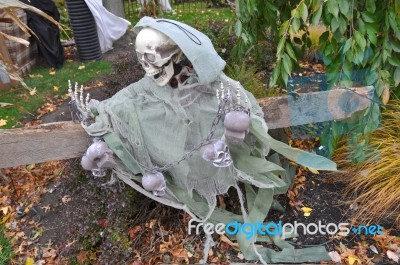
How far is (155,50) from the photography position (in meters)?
1.53

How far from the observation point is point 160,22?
1562 mm

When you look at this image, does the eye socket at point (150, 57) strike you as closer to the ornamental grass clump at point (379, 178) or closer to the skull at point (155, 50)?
the skull at point (155, 50)

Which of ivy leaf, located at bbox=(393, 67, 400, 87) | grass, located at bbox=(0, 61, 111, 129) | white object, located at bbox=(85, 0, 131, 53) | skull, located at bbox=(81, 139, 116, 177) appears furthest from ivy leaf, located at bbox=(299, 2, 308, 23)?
white object, located at bbox=(85, 0, 131, 53)

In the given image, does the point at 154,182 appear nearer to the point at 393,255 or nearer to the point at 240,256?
the point at 240,256

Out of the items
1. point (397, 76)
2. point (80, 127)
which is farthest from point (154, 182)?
point (397, 76)

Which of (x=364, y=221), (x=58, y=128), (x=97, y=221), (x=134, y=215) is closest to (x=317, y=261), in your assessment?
(x=364, y=221)

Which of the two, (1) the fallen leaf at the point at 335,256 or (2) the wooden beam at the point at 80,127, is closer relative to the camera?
(2) the wooden beam at the point at 80,127

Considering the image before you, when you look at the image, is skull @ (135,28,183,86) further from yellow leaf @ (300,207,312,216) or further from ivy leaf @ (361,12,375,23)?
yellow leaf @ (300,207,312,216)

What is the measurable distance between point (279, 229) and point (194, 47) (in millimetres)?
1216

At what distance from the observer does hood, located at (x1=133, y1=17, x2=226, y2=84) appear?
1497 millimetres

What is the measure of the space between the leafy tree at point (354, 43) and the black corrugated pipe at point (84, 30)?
3.38m

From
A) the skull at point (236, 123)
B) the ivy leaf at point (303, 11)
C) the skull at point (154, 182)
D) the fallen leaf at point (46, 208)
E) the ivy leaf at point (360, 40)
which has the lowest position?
the fallen leaf at point (46, 208)

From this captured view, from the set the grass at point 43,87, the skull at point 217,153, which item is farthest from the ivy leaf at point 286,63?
the grass at point 43,87

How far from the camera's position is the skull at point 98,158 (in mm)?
1615
